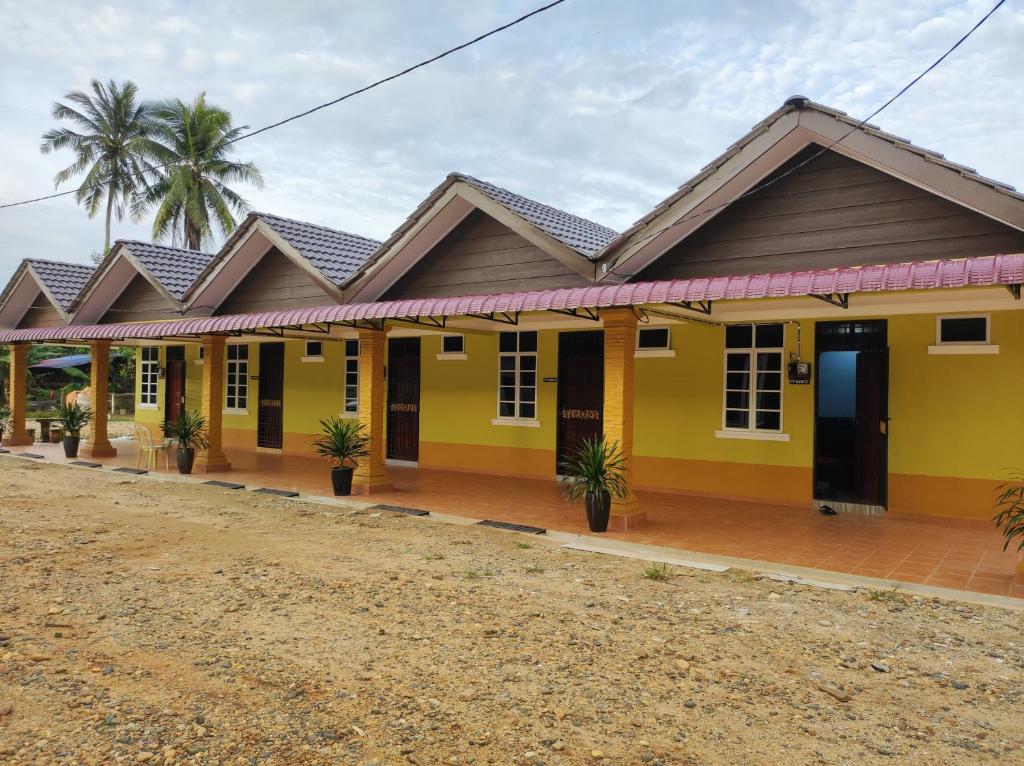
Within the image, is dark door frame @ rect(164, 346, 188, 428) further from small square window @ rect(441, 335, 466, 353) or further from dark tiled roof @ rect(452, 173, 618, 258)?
dark tiled roof @ rect(452, 173, 618, 258)

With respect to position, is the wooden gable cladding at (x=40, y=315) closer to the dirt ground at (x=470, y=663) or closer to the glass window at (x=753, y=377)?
the dirt ground at (x=470, y=663)

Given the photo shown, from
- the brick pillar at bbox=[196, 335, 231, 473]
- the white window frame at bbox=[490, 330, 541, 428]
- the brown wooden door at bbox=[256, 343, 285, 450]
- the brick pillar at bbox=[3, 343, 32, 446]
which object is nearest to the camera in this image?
the white window frame at bbox=[490, 330, 541, 428]

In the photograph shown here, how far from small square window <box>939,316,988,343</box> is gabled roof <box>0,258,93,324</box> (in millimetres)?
17135

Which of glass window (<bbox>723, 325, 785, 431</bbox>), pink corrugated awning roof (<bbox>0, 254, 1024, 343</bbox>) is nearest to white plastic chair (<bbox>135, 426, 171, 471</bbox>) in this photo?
pink corrugated awning roof (<bbox>0, 254, 1024, 343</bbox>)

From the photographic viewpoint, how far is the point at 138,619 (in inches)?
198

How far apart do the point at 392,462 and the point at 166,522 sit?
240 inches

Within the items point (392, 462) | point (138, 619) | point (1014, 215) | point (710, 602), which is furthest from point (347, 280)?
point (1014, 215)

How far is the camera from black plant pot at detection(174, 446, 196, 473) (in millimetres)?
12977

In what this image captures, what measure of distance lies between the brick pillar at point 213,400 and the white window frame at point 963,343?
37.8 ft

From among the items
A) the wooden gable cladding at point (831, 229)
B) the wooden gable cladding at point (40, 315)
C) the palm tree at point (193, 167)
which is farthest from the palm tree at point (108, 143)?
the wooden gable cladding at point (831, 229)

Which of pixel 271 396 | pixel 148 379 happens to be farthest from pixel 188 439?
pixel 148 379

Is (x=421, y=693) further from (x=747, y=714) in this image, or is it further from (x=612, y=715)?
(x=747, y=714)

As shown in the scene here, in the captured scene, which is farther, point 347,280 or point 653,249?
point 347,280

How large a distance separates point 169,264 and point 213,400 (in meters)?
3.93
